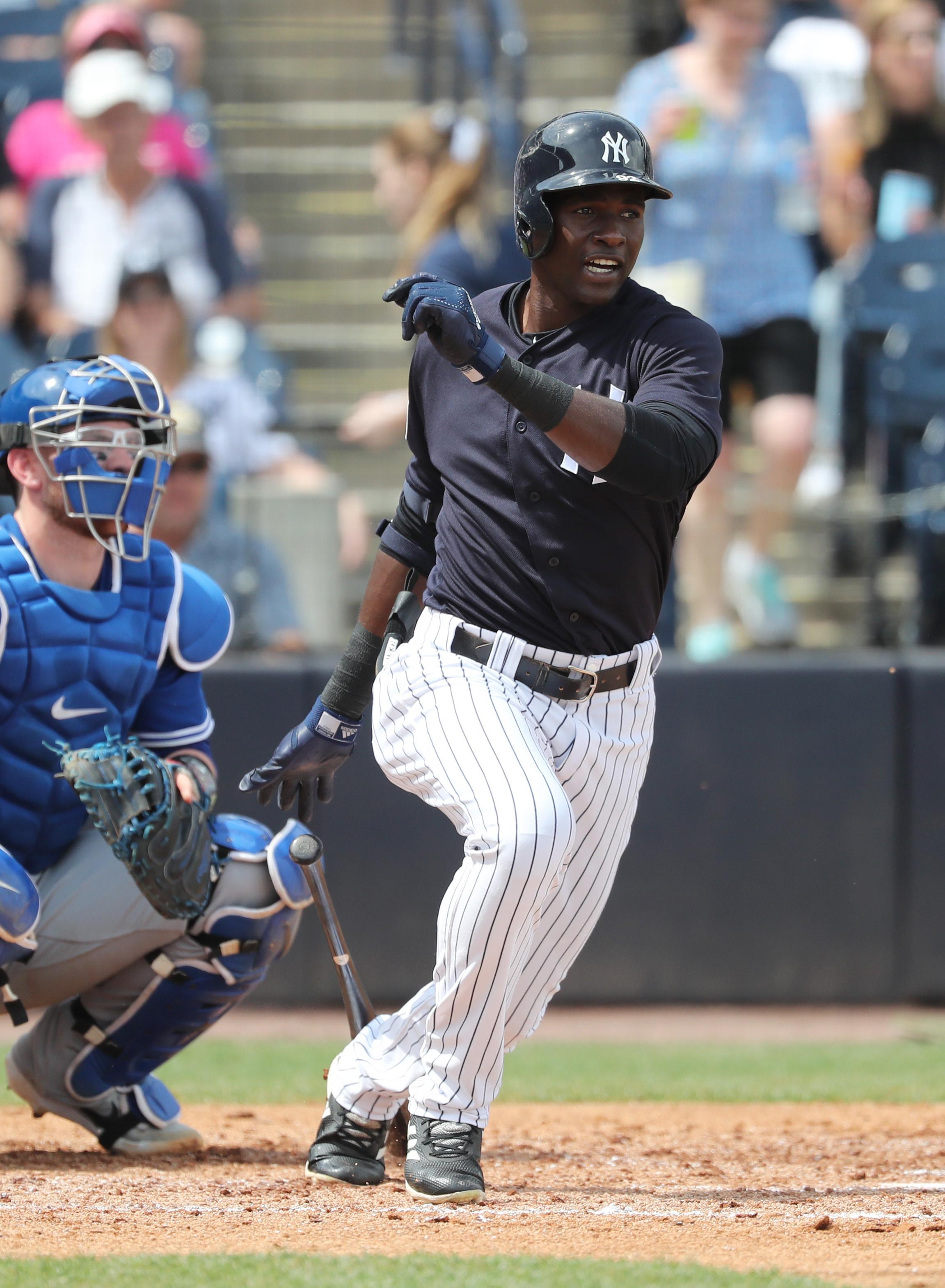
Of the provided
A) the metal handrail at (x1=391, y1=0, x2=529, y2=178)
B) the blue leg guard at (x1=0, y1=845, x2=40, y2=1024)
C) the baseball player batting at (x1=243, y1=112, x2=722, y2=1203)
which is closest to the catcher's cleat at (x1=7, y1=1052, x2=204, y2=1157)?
the blue leg guard at (x1=0, y1=845, x2=40, y2=1024)

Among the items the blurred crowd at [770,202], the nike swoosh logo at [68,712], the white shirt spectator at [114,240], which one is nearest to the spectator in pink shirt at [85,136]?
the white shirt spectator at [114,240]

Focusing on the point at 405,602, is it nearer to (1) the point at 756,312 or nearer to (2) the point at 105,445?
(2) the point at 105,445

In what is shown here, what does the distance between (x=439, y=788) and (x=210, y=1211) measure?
86 cm

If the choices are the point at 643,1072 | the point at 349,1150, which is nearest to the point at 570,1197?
the point at 349,1150

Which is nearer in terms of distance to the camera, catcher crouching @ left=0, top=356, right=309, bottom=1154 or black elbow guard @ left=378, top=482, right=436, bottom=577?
black elbow guard @ left=378, top=482, right=436, bottom=577

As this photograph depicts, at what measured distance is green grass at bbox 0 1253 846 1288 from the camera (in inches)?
99.2

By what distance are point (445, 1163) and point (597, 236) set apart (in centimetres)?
173

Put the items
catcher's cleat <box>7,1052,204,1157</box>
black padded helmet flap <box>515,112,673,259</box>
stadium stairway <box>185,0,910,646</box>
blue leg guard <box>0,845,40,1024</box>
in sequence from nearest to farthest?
black padded helmet flap <box>515,112,673,259</box>
blue leg guard <box>0,845,40,1024</box>
catcher's cleat <box>7,1052,204,1157</box>
stadium stairway <box>185,0,910,646</box>

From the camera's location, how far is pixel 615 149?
3.31 metres

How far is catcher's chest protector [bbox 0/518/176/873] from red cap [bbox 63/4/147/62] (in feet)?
16.3

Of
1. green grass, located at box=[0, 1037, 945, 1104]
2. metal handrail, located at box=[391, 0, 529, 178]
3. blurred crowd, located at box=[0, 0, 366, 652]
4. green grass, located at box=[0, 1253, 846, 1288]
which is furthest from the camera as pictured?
metal handrail, located at box=[391, 0, 529, 178]

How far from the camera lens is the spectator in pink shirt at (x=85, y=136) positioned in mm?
8172

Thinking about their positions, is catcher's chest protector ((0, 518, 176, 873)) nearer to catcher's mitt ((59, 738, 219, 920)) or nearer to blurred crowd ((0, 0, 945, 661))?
catcher's mitt ((59, 738, 219, 920))

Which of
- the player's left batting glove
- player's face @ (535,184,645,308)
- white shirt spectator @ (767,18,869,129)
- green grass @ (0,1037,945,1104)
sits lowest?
green grass @ (0,1037,945,1104)
